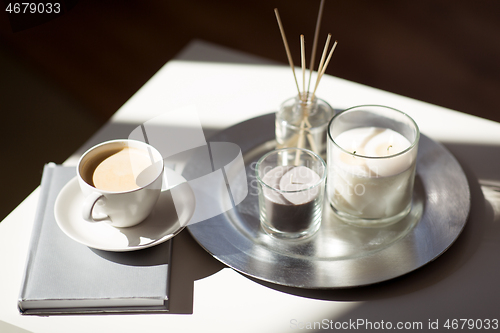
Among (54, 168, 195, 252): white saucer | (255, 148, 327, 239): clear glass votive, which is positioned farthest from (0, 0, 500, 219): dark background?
(255, 148, 327, 239): clear glass votive

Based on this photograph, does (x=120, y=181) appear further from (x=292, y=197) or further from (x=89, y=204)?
(x=292, y=197)

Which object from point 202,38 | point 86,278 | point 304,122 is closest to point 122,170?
point 86,278

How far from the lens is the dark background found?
1806 millimetres

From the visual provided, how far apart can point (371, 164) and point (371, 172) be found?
1 centimetres

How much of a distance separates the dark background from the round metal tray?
1.07 meters

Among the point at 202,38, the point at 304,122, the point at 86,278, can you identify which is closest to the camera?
the point at 86,278

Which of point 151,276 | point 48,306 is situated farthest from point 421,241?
point 48,306

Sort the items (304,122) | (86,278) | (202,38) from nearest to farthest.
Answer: (86,278) < (304,122) < (202,38)

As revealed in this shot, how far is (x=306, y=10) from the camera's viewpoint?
228 cm

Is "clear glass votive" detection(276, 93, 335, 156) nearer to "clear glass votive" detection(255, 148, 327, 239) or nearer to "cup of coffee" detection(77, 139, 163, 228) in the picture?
"clear glass votive" detection(255, 148, 327, 239)

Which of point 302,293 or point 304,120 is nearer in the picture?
point 302,293

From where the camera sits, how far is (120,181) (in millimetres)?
670

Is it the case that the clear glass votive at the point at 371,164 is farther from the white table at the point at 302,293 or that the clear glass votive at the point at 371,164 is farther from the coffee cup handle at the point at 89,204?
the coffee cup handle at the point at 89,204

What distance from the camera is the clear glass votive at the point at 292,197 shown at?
66 cm
